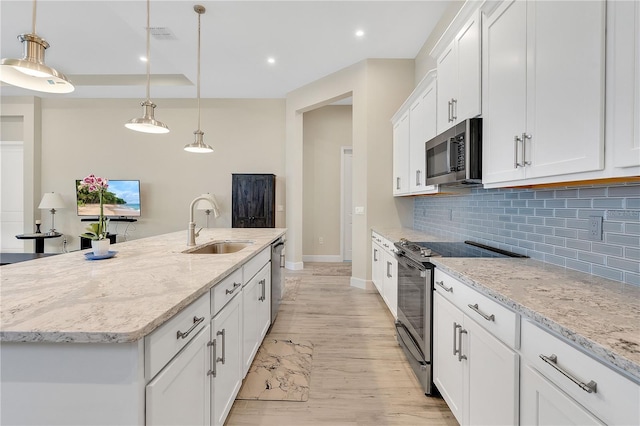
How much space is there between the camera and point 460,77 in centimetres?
205

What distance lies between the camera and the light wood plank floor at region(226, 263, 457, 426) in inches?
67.4

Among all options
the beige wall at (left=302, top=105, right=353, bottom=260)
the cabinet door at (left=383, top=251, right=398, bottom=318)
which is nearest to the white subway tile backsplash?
the cabinet door at (left=383, top=251, right=398, bottom=318)

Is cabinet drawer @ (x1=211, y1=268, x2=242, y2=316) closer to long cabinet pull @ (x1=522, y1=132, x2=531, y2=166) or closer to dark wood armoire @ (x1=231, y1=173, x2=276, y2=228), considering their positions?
long cabinet pull @ (x1=522, y1=132, x2=531, y2=166)

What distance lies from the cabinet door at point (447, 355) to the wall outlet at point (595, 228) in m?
0.69

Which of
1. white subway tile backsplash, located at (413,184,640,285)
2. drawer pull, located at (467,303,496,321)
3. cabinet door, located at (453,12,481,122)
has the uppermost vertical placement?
cabinet door, located at (453,12,481,122)

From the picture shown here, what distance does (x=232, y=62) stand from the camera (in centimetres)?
450

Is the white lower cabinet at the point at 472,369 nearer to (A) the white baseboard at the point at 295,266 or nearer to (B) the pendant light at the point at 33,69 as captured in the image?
(B) the pendant light at the point at 33,69

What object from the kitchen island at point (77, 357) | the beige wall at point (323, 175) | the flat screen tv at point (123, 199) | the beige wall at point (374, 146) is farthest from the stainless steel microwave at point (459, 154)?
the flat screen tv at point (123, 199)

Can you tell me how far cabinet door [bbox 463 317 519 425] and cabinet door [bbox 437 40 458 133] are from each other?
1.60 m

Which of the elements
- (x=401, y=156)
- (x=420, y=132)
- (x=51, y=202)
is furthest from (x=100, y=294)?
(x=51, y=202)

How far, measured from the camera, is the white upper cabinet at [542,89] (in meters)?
1.05

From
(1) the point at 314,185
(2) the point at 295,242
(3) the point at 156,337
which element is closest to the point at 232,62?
(1) the point at 314,185

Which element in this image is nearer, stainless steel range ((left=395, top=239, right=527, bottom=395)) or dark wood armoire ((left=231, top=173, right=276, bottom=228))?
stainless steel range ((left=395, top=239, right=527, bottom=395))

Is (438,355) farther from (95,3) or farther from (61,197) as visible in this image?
(61,197)
